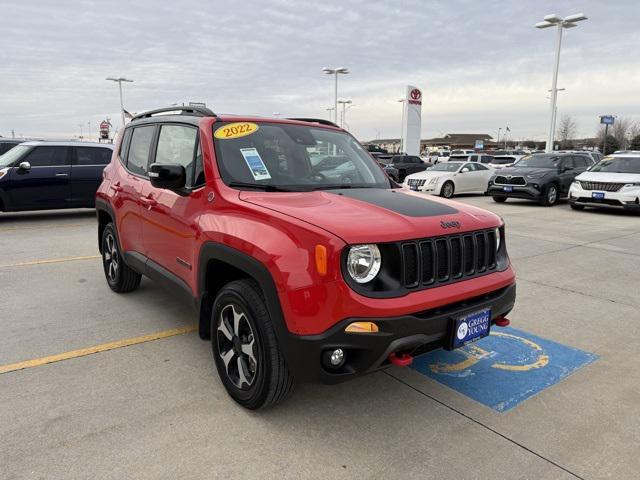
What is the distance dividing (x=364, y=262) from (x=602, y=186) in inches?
515

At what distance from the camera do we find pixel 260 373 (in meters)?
→ 2.80

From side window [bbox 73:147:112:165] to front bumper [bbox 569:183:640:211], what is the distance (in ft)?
41.1

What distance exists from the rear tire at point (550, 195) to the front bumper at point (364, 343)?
13.9 meters

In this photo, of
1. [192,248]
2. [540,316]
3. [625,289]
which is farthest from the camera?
[625,289]

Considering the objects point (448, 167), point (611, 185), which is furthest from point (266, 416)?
point (448, 167)

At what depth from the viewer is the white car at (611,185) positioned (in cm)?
1266

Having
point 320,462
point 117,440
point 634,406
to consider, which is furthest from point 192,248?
point 634,406

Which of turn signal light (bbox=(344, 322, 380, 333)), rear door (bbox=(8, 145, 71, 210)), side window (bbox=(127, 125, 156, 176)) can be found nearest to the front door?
side window (bbox=(127, 125, 156, 176))

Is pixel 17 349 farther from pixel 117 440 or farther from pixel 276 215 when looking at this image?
pixel 276 215

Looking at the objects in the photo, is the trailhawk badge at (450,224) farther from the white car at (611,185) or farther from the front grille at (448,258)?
the white car at (611,185)

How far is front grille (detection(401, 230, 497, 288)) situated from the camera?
2682mm

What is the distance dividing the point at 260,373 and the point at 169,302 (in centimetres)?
258

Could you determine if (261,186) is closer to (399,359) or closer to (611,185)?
(399,359)

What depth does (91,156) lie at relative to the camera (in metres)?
11.1
